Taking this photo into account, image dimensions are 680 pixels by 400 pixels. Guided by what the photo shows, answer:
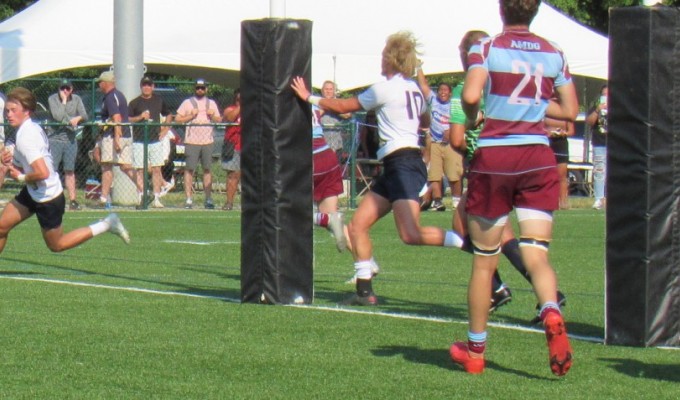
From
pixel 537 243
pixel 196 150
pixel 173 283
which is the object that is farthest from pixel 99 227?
pixel 196 150

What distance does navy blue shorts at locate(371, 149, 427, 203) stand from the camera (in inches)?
398

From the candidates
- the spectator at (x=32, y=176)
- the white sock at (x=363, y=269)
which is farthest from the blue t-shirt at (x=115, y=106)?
the white sock at (x=363, y=269)

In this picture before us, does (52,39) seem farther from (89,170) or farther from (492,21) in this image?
(492,21)

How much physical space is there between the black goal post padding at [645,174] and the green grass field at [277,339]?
289 mm

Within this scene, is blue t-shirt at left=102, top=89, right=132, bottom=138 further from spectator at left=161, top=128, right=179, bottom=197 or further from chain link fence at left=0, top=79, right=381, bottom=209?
spectator at left=161, top=128, right=179, bottom=197

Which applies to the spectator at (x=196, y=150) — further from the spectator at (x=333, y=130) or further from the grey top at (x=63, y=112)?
the spectator at (x=333, y=130)

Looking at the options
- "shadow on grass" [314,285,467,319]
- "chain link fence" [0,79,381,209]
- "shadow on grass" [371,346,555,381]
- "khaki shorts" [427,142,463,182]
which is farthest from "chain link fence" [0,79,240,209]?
"shadow on grass" [371,346,555,381]

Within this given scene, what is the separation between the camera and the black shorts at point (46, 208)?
11852mm

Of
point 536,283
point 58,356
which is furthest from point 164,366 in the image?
point 536,283

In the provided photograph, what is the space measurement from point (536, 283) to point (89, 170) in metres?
19.6

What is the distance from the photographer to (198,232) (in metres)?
18.3

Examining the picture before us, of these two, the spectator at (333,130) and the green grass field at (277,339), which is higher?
the spectator at (333,130)

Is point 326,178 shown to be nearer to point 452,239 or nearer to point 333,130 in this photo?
point 452,239

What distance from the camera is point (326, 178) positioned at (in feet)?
41.8
